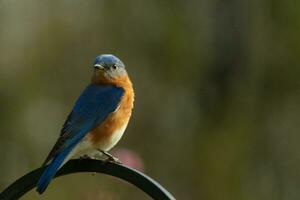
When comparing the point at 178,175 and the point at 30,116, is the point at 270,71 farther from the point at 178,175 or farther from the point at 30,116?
the point at 30,116

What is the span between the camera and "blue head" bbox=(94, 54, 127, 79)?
575 cm

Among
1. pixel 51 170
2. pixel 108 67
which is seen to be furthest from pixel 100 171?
pixel 108 67

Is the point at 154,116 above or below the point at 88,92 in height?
below

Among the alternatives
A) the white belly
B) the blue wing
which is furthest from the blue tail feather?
the white belly

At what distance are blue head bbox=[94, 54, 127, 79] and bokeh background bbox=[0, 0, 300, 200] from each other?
3.76m

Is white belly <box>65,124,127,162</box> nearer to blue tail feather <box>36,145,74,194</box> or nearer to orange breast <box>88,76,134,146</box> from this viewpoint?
orange breast <box>88,76,134,146</box>

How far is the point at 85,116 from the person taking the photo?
538 centimetres

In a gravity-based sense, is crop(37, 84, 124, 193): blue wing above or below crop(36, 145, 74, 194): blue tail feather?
below

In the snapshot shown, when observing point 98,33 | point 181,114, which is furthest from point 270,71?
point 98,33

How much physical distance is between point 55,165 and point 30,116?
6173mm

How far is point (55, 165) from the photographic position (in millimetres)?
4777

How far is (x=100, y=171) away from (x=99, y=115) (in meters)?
0.85

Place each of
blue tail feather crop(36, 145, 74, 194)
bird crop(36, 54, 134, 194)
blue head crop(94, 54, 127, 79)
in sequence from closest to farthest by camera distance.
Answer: blue tail feather crop(36, 145, 74, 194), bird crop(36, 54, 134, 194), blue head crop(94, 54, 127, 79)

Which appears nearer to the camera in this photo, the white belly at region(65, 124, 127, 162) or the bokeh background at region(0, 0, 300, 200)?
the white belly at region(65, 124, 127, 162)
